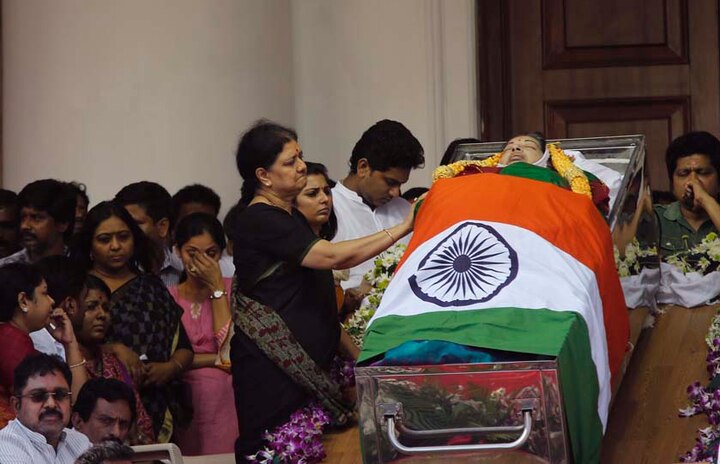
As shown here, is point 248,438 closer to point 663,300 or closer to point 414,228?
point 414,228

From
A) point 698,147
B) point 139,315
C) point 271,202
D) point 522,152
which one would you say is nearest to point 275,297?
point 271,202

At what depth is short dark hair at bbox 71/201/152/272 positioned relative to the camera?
707cm

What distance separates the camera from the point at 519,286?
19.1 feet

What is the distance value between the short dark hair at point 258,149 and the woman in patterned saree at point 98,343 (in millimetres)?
713

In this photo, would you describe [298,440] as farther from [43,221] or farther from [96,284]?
[43,221]

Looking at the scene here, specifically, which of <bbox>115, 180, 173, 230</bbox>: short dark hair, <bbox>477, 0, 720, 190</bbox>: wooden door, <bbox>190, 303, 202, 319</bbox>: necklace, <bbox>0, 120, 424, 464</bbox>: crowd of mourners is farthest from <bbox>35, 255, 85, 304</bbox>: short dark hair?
<bbox>477, 0, 720, 190</bbox>: wooden door

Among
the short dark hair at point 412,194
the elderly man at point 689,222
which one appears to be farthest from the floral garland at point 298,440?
the elderly man at point 689,222

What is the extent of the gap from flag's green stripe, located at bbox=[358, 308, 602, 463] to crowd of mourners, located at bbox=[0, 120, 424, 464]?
601 mm

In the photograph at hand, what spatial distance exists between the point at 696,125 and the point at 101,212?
361 centimetres

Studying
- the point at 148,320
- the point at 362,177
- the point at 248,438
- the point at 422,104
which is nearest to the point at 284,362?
the point at 248,438

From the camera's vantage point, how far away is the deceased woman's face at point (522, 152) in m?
6.80

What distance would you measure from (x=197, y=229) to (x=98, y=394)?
50.4 inches

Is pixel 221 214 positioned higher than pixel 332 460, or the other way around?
pixel 221 214

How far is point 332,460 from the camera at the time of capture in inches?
259
